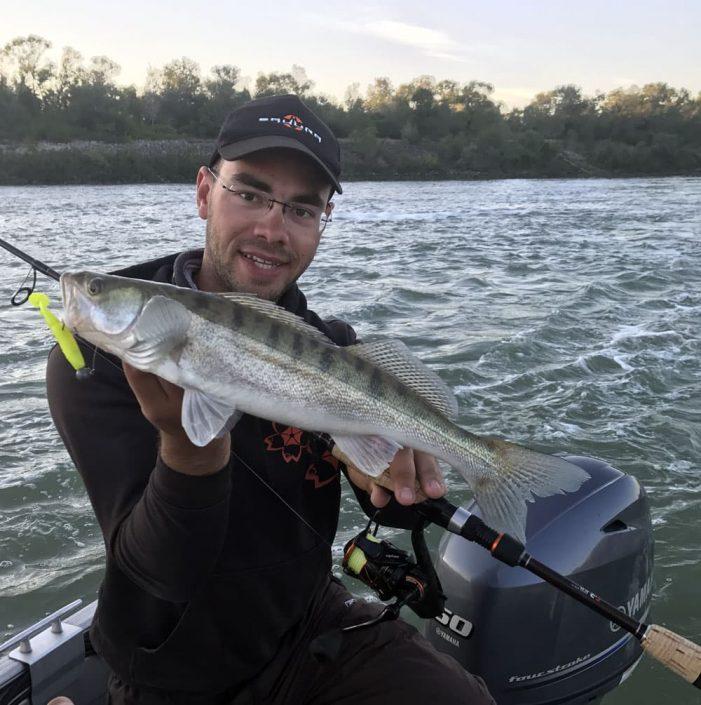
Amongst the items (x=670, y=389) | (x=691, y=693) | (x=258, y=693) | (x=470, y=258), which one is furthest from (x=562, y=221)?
(x=258, y=693)

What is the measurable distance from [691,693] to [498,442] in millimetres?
2555

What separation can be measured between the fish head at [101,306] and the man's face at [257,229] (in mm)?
1072

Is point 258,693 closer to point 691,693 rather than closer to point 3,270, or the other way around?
point 691,693

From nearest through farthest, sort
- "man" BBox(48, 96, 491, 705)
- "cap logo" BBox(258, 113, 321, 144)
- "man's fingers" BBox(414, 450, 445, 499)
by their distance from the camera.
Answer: "man" BBox(48, 96, 491, 705) → "man's fingers" BBox(414, 450, 445, 499) → "cap logo" BBox(258, 113, 321, 144)

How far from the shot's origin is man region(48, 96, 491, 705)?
2426mm

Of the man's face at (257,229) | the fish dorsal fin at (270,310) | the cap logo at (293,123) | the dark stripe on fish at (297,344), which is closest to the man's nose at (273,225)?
the man's face at (257,229)

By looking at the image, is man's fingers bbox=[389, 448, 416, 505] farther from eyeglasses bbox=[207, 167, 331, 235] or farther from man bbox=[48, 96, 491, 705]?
eyeglasses bbox=[207, 167, 331, 235]

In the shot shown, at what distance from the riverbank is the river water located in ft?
116

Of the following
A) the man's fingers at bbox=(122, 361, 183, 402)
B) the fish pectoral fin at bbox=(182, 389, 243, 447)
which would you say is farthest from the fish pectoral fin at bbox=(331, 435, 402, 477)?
the man's fingers at bbox=(122, 361, 183, 402)

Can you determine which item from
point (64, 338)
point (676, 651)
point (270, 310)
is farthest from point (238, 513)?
point (676, 651)

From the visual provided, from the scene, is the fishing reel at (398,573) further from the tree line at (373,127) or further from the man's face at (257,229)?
the tree line at (373,127)

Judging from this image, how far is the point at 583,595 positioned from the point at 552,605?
553mm

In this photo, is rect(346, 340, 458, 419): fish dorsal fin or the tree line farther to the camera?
the tree line

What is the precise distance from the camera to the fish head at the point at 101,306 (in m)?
2.32
